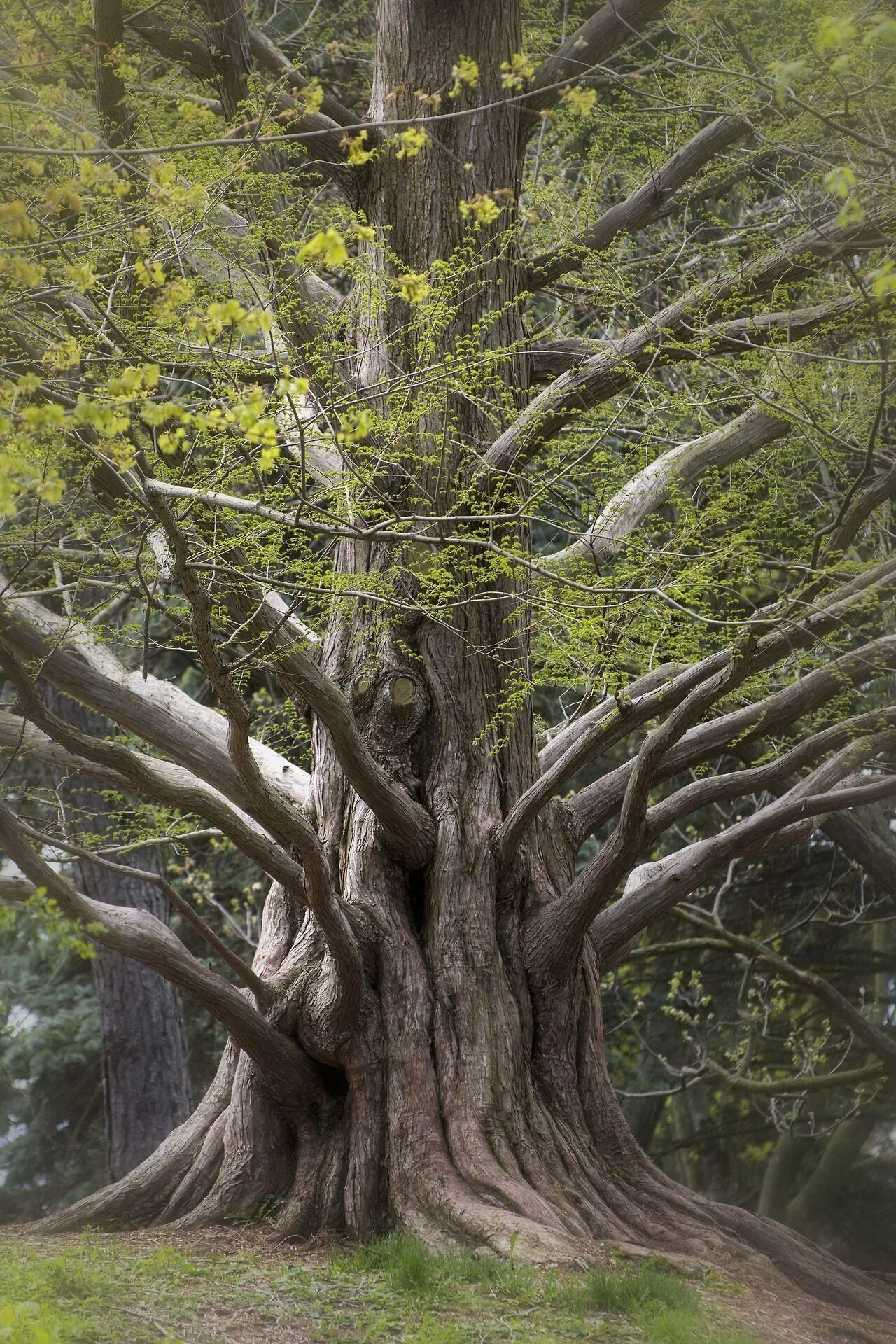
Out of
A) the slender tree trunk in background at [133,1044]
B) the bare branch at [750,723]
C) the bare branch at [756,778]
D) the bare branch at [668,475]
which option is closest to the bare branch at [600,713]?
the bare branch at [750,723]

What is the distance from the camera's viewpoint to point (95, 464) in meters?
4.30

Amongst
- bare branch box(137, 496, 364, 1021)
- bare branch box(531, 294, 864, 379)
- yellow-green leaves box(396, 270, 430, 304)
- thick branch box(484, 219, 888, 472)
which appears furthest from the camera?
thick branch box(484, 219, 888, 472)

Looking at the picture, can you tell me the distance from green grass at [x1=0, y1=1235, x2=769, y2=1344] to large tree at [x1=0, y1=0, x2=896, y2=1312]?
216 millimetres

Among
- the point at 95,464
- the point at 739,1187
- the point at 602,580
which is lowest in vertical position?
the point at 739,1187

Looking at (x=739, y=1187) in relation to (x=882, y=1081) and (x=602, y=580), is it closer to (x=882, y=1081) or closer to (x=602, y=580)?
(x=882, y=1081)

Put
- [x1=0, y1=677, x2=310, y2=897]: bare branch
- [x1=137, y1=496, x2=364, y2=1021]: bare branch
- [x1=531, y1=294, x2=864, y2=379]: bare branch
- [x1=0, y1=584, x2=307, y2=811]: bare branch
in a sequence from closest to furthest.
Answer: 1. [x1=137, y1=496, x2=364, y2=1021]: bare branch
2. [x1=0, y1=677, x2=310, y2=897]: bare branch
3. [x1=0, y1=584, x2=307, y2=811]: bare branch
4. [x1=531, y1=294, x2=864, y2=379]: bare branch

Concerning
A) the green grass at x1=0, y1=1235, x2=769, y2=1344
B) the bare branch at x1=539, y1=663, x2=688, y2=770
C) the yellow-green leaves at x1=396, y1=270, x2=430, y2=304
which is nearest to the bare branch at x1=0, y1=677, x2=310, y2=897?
the bare branch at x1=539, y1=663, x2=688, y2=770

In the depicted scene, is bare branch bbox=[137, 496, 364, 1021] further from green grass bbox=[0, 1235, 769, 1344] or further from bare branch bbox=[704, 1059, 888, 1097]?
bare branch bbox=[704, 1059, 888, 1097]

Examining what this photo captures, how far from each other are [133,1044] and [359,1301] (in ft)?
17.4

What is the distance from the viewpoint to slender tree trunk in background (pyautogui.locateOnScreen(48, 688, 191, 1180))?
868 cm

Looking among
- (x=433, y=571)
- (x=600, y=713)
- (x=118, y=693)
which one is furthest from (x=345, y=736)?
(x=600, y=713)

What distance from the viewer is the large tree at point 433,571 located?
14.2 feet

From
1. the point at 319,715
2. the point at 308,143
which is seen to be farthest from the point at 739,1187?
the point at 308,143

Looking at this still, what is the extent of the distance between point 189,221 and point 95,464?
102 centimetres
